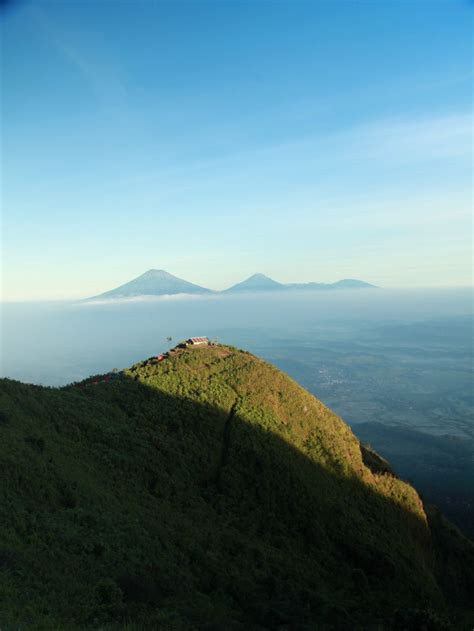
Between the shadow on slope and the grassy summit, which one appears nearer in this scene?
the shadow on slope

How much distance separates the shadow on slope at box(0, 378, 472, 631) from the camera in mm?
12084

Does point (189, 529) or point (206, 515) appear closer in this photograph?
point (189, 529)

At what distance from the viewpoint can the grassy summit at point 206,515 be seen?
489 inches

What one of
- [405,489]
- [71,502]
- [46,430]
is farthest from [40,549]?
[405,489]

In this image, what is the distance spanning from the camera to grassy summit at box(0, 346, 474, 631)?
12.4m

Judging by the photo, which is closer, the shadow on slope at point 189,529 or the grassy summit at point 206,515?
the shadow on slope at point 189,529

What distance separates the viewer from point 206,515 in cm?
2258

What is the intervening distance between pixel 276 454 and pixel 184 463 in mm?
7147

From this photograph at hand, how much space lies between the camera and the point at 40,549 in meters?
12.6

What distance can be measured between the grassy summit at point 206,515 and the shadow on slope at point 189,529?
0.28 ft

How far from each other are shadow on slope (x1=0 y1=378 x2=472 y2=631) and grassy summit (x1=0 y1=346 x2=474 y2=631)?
3.3 inches

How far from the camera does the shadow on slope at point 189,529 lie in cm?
1208

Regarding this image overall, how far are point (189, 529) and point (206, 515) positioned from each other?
296 cm

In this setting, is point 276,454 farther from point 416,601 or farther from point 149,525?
point 149,525
